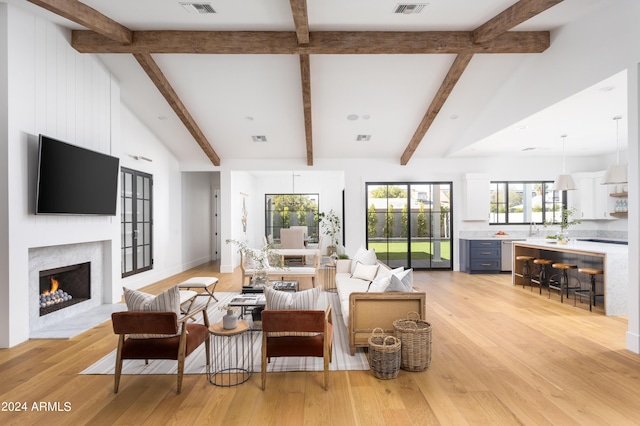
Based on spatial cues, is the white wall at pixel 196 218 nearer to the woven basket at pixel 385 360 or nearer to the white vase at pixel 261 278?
the white vase at pixel 261 278

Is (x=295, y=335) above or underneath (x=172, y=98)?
underneath

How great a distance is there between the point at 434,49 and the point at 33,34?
198 inches

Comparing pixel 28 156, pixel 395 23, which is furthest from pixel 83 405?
pixel 395 23

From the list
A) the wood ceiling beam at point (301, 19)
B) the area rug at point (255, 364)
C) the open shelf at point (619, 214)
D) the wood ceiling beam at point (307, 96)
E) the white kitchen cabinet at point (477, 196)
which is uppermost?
the wood ceiling beam at point (301, 19)

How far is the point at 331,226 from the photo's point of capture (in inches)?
487

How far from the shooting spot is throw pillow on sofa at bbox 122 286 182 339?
9.53 feet

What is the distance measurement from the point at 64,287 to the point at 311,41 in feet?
16.4

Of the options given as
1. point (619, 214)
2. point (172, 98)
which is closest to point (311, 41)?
point (172, 98)

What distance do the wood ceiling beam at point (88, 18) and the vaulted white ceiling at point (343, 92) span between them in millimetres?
83

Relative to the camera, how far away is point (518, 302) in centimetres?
567

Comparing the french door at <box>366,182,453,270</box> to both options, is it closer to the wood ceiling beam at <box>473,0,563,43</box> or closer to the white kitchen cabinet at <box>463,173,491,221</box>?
the white kitchen cabinet at <box>463,173,491,221</box>

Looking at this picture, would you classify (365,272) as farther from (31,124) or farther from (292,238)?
(31,124)

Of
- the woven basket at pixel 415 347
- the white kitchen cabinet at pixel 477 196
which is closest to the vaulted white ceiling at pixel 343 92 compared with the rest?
the white kitchen cabinet at pixel 477 196

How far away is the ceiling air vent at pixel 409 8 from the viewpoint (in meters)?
4.12
